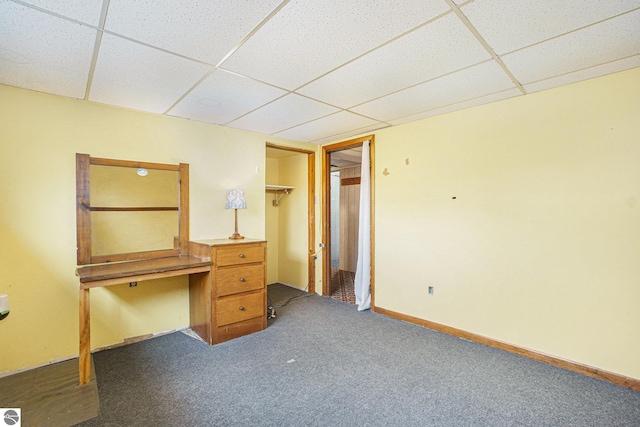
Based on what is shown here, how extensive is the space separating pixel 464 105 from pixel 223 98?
7.50 feet

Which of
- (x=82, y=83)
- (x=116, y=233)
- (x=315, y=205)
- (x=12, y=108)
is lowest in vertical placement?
(x=116, y=233)

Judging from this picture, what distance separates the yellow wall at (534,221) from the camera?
2.11 metres

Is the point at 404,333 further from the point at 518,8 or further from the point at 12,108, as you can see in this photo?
the point at 12,108

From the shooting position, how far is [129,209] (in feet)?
9.21

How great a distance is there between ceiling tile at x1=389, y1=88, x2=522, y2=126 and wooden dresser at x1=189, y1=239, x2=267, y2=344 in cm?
215

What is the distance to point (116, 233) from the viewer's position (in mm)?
2732

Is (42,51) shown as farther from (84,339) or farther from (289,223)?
(289,223)

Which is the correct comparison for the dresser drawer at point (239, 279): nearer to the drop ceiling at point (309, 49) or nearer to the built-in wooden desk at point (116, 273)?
the built-in wooden desk at point (116, 273)

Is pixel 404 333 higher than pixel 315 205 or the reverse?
the reverse

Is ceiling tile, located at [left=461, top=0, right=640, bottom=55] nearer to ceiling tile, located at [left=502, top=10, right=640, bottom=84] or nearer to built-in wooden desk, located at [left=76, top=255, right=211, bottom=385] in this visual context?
ceiling tile, located at [left=502, top=10, right=640, bottom=84]

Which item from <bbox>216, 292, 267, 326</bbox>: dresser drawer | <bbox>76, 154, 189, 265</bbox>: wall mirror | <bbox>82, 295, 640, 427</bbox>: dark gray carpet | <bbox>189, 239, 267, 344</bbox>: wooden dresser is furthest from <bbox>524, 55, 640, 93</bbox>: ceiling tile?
<bbox>76, 154, 189, 265</bbox>: wall mirror

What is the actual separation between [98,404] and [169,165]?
83.4 inches

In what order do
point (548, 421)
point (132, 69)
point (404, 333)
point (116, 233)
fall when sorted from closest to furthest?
point (548, 421) < point (132, 69) < point (116, 233) < point (404, 333)

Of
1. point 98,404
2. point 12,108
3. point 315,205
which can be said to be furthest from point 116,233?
point 315,205
